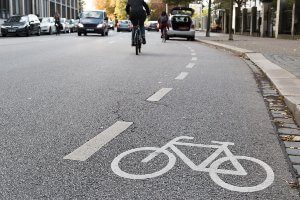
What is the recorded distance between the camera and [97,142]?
4418 mm

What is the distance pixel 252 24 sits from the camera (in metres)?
46.6

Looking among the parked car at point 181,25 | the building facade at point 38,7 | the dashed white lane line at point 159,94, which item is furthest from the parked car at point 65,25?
the dashed white lane line at point 159,94

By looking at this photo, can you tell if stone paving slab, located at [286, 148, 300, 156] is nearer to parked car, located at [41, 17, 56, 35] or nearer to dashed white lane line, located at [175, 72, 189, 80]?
dashed white lane line, located at [175, 72, 189, 80]

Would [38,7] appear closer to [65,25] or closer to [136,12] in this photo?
[65,25]

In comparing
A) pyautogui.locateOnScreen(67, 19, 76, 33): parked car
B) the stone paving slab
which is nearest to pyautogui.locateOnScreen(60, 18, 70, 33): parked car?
pyautogui.locateOnScreen(67, 19, 76, 33): parked car

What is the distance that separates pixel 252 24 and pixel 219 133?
43209mm

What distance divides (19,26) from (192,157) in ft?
109

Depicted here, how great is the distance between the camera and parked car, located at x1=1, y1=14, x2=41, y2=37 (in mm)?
35188

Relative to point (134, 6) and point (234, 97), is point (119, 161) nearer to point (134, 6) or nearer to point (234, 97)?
point (234, 97)

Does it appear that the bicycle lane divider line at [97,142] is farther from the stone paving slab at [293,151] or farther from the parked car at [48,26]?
the parked car at [48,26]

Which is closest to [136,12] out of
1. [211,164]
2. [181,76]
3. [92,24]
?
[181,76]

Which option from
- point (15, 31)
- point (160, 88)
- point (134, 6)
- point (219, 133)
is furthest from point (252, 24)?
point (219, 133)

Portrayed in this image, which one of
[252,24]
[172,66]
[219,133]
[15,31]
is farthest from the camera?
[252,24]

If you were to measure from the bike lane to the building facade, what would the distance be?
41.9 m
